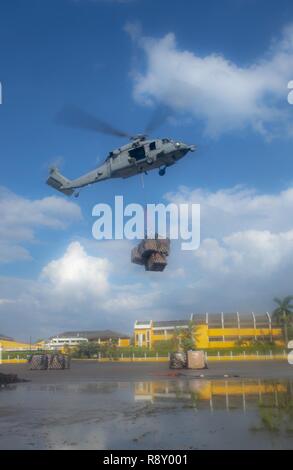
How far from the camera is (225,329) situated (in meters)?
92.1

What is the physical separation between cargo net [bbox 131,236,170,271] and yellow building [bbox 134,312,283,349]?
64188mm

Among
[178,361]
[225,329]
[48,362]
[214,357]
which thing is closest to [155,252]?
[178,361]

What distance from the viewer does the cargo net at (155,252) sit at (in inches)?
922

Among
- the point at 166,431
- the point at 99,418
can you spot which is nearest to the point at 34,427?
the point at 99,418

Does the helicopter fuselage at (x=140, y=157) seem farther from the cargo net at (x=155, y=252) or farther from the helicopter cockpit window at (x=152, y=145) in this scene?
the cargo net at (x=155, y=252)

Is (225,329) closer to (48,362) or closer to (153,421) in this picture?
(48,362)

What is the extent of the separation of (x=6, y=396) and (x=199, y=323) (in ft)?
247

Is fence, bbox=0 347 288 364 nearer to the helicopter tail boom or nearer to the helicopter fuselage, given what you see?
the helicopter tail boom

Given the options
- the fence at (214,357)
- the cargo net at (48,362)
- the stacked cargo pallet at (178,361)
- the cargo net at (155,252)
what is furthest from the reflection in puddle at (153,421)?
the fence at (214,357)

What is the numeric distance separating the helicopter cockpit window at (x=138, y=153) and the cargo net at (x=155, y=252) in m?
6.65

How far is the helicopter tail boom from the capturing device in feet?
108
